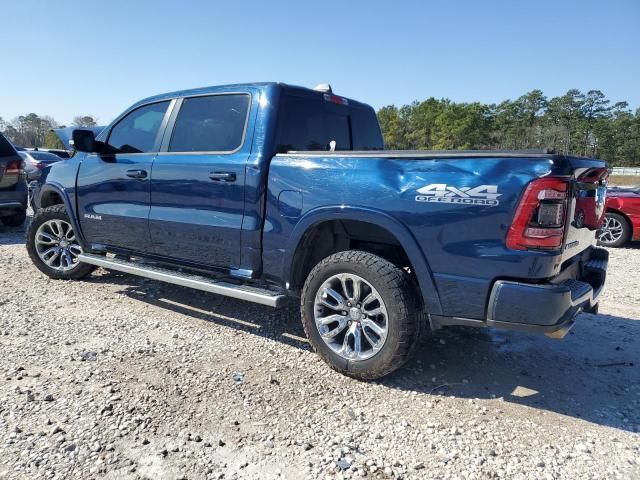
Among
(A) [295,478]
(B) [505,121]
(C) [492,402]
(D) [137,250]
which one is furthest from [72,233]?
(B) [505,121]

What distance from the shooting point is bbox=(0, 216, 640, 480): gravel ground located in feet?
7.85

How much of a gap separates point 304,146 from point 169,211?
1.31 meters

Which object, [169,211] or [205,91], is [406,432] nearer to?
[169,211]

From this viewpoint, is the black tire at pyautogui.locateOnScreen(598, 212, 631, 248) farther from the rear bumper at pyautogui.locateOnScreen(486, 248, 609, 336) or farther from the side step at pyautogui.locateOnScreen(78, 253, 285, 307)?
the side step at pyautogui.locateOnScreen(78, 253, 285, 307)

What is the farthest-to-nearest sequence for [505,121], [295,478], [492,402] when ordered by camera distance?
[505,121] → [492,402] → [295,478]

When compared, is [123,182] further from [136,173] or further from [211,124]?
[211,124]

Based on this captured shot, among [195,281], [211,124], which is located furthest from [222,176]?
[195,281]

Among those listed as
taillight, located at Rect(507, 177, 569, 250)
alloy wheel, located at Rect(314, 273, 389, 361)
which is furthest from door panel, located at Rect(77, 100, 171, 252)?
taillight, located at Rect(507, 177, 569, 250)

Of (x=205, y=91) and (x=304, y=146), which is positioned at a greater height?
(x=205, y=91)

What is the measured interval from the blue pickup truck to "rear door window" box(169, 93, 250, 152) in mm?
12

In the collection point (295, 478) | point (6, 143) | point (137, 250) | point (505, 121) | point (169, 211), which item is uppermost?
point (505, 121)

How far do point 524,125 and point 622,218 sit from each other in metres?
75.9

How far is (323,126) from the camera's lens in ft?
13.7

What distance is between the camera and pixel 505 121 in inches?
3113
